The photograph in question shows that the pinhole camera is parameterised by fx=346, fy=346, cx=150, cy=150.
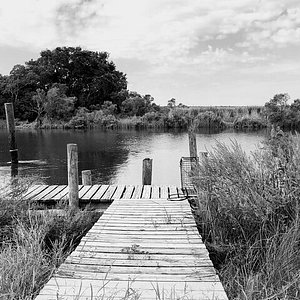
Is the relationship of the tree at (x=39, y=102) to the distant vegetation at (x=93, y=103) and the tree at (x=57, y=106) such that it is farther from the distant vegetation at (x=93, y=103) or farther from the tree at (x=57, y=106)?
the tree at (x=57, y=106)

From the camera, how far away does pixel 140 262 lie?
3414 millimetres

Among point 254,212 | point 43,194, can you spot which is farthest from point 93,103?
point 254,212

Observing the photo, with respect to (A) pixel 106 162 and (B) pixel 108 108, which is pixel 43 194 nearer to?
(A) pixel 106 162

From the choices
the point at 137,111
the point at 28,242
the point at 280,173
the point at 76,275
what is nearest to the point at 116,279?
the point at 76,275

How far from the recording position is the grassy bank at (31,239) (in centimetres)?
311

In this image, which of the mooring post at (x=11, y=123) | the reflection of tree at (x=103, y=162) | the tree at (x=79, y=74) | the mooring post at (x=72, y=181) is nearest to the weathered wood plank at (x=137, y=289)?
the mooring post at (x=72, y=181)

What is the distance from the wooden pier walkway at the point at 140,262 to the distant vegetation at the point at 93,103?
30397 millimetres

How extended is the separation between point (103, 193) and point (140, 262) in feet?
Result: 12.2

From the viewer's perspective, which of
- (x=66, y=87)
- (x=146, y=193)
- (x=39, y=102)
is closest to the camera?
(x=146, y=193)

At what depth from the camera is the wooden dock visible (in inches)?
263

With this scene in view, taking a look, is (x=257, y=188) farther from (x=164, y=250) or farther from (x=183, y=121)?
(x=183, y=121)

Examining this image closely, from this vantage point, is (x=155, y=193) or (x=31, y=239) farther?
(x=155, y=193)

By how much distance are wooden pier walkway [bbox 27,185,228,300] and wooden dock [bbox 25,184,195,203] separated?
4.13ft

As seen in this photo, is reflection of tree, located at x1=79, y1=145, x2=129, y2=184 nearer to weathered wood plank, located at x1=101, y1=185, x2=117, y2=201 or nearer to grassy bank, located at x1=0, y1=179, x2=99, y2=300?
weathered wood plank, located at x1=101, y1=185, x2=117, y2=201
